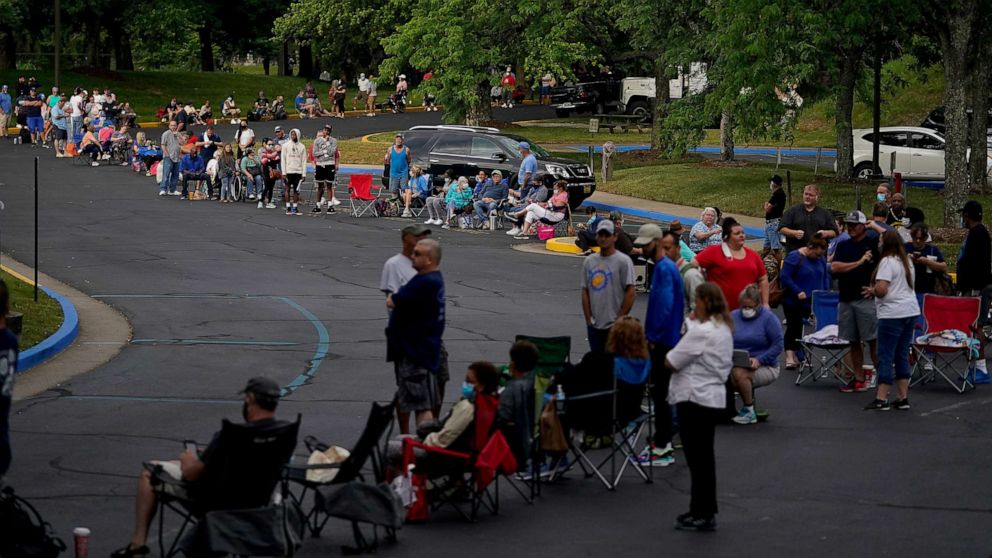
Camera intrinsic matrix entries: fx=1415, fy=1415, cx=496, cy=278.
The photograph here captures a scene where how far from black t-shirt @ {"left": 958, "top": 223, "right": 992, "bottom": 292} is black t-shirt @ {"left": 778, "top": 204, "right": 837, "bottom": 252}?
249cm

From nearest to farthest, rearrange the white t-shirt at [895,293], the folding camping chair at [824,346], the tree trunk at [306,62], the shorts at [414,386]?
the shorts at [414,386], the white t-shirt at [895,293], the folding camping chair at [824,346], the tree trunk at [306,62]

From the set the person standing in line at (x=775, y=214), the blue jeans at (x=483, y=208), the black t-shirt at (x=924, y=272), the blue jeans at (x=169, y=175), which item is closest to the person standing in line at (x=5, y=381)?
the black t-shirt at (x=924, y=272)

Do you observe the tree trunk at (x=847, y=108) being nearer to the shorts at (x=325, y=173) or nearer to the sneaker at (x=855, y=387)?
the shorts at (x=325, y=173)

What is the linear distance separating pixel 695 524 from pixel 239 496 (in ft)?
10.3

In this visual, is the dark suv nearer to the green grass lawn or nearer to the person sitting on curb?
the green grass lawn

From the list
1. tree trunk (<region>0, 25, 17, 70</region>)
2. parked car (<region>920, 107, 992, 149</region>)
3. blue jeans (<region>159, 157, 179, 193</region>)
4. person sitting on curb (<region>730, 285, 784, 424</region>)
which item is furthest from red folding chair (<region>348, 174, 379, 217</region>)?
tree trunk (<region>0, 25, 17, 70</region>)

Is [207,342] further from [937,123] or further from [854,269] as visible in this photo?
[937,123]

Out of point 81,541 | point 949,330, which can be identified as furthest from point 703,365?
point 949,330

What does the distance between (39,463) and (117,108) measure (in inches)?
1604

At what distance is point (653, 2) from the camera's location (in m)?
38.5

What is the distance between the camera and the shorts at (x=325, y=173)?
3175 cm

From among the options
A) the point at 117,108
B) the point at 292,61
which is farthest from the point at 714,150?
the point at 292,61

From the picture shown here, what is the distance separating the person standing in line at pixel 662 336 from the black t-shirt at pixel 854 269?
12.1 ft

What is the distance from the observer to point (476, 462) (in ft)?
32.2
